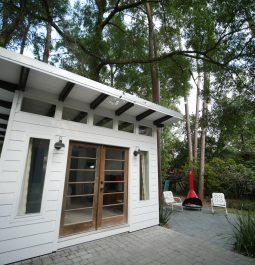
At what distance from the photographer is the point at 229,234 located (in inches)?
178

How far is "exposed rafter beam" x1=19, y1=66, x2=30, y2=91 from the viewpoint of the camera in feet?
9.66

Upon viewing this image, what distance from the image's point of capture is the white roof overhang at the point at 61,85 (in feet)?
9.25

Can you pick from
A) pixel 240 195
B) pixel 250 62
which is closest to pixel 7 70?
pixel 250 62

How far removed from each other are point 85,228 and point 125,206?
109 centimetres

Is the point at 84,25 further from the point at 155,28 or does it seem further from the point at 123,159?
the point at 123,159

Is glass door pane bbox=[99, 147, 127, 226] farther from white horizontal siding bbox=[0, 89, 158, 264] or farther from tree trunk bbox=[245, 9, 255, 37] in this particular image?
tree trunk bbox=[245, 9, 255, 37]

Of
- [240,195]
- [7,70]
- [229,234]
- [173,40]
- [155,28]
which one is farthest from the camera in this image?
[240,195]

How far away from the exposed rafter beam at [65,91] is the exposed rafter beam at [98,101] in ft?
2.04

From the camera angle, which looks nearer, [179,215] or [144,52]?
[179,215]

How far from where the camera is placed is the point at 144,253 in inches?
132

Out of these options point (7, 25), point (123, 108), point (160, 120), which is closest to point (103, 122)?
point (123, 108)

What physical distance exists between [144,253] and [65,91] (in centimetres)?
337

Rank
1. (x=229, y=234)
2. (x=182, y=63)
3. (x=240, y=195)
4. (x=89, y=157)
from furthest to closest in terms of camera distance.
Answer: (x=240, y=195), (x=182, y=63), (x=229, y=234), (x=89, y=157)

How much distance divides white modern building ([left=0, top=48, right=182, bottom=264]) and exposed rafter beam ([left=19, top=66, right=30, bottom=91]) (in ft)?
0.07
